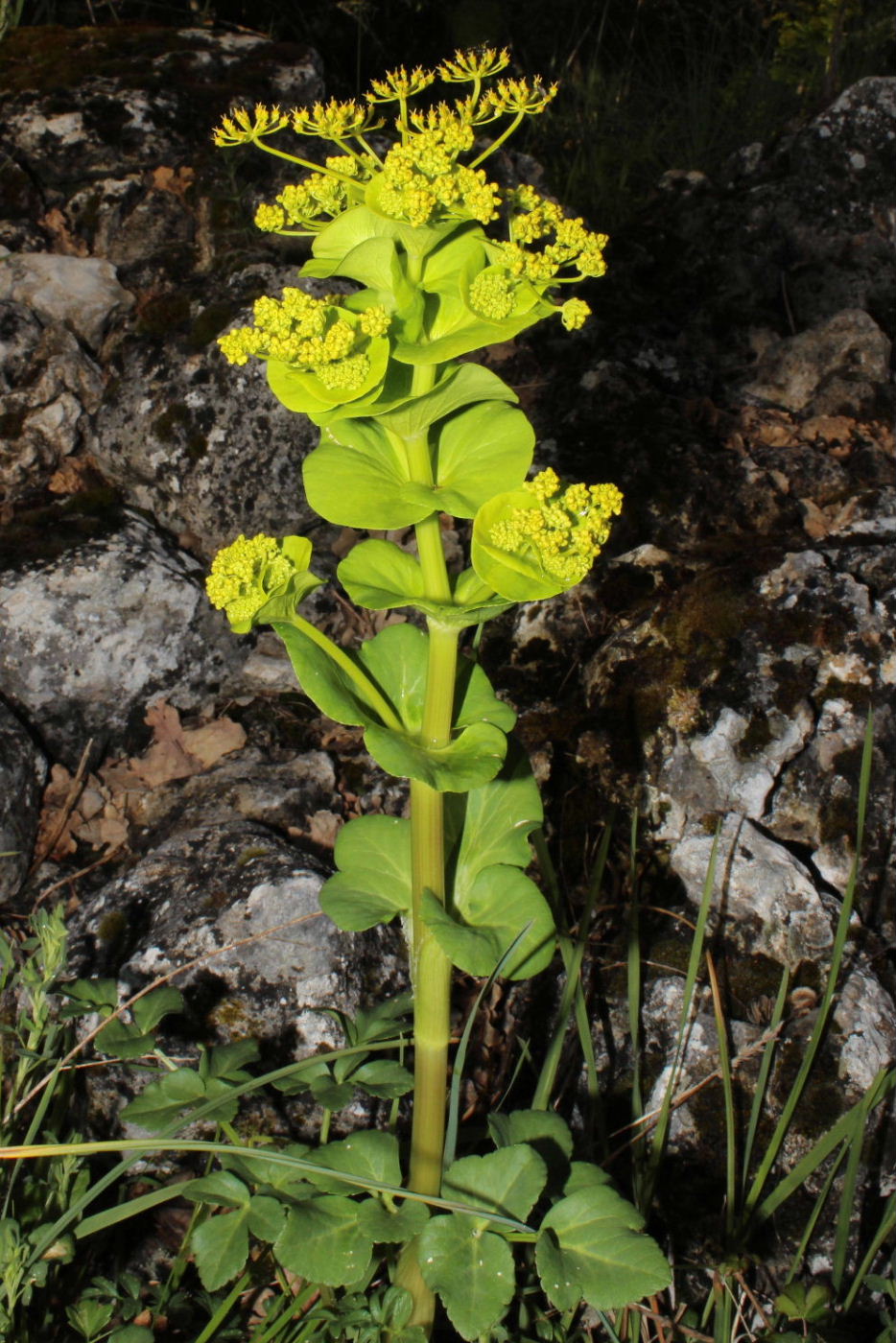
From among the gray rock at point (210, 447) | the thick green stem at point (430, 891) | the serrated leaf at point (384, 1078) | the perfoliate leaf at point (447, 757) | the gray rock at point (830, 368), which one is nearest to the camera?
the perfoliate leaf at point (447, 757)

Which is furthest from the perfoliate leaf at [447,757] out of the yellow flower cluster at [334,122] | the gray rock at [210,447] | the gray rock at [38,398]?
the gray rock at [38,398]

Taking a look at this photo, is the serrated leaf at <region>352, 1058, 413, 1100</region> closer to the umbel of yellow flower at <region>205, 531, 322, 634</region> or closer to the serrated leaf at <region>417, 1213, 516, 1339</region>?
the serrated leaf at <region>417, 1213, 516, 1339</region>

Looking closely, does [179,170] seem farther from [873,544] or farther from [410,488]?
[410,488]

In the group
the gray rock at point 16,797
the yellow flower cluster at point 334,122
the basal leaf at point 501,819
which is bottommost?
the gray rock at point 16,797

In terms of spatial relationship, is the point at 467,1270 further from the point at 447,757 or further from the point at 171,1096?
the point at 447,757

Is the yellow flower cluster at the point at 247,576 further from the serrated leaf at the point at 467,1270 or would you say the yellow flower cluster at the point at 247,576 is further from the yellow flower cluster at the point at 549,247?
the serrated leaf at the point at 467,1270

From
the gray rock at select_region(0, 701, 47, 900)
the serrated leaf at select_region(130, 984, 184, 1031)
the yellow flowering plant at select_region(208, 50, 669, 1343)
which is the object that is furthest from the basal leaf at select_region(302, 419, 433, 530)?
the gray rock at select_region(0, 701, 47, 900)

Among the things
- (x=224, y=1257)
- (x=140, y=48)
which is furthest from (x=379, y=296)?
(x=140, y=48)
